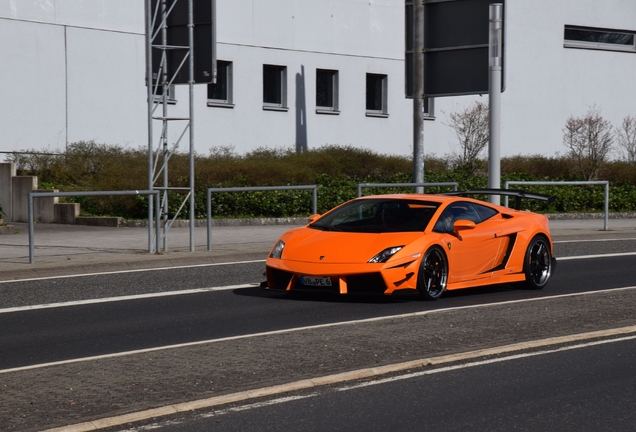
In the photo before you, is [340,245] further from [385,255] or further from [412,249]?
[412,249]

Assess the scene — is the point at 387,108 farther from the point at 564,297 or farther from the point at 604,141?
the point at 564,297

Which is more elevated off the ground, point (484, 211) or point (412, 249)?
point (484, 211)

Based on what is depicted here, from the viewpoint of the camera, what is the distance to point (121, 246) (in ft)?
58.6

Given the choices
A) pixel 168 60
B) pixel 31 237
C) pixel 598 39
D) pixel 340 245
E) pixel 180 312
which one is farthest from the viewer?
pixel 598 39

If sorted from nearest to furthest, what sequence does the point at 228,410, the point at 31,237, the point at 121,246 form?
the point at 228,410
the point at 31,237
the point at 121,246

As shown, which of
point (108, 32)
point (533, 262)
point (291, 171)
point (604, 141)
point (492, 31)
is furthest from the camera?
point (604, 141)

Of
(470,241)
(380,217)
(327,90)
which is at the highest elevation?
(327,90)

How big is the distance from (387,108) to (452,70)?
18.5 metres

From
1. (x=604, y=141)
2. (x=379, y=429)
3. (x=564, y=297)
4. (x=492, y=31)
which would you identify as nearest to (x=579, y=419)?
(x=379, y=429)

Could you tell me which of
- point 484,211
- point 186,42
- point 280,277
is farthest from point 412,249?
point 186,42

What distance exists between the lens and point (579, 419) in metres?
6.55

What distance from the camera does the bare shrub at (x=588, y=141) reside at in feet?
115

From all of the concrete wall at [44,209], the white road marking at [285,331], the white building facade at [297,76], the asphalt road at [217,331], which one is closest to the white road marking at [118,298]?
the asphalt road at [217,331]

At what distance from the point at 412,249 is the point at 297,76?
24.6m
